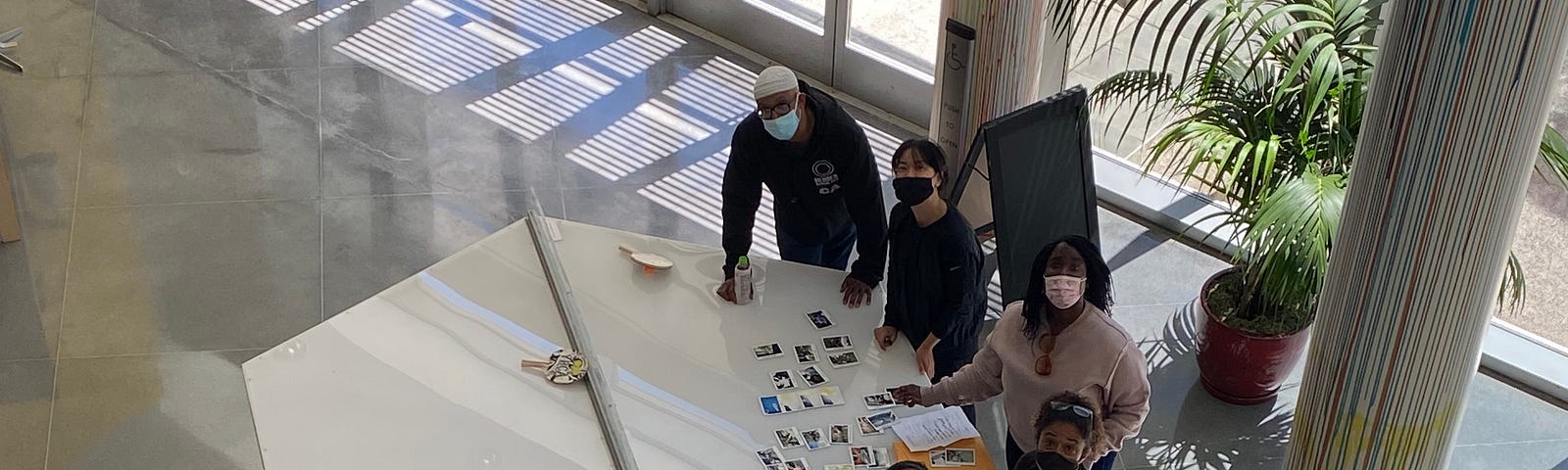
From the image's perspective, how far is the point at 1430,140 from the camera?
4004 mm

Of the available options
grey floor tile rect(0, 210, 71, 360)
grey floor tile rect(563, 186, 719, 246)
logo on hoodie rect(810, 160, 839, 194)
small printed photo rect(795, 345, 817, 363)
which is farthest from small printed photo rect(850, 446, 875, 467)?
grey floor tile rect(0, 210, 71, 360)

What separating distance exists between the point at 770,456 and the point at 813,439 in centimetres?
15

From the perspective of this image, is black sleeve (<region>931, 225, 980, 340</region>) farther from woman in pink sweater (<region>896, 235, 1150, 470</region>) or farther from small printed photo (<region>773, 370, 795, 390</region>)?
small printed photo (<region>773, 370, 795, 390</region>)

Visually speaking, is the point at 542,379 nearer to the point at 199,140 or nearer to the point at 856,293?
the point at 856,293

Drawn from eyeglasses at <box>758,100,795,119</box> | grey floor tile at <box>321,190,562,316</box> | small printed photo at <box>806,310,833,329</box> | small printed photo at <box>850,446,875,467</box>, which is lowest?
grey floor tile at <box>321,190,562,316</box>

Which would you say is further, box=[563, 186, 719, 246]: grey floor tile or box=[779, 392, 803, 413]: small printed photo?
box=[563, 186, 719, 246]: grey floor tile

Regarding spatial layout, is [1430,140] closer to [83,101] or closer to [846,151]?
[846,151]

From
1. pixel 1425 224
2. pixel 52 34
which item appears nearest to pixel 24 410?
pixel 52 34

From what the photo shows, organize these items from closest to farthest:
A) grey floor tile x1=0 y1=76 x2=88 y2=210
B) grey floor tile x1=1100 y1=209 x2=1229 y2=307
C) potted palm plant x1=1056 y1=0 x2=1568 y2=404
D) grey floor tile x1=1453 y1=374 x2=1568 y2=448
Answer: potted palm plant x1=1056 y1=0 x2=1568 y2=404
grey floor tile x1=1453 y1=374 x2=1568 y2=448
grey floor tile x1=1100 y1=209 x2=1229 y2=307
grey floor tile x1=0 y1=76 x2=88 y2=210

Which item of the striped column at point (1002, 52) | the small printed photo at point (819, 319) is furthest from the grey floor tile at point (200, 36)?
the small printed photo at point (819, 319)

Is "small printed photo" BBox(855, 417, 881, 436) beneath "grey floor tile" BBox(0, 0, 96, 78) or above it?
above

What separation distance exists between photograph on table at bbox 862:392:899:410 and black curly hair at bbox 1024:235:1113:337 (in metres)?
0.56

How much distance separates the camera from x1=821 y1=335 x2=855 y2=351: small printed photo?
4.90 meters

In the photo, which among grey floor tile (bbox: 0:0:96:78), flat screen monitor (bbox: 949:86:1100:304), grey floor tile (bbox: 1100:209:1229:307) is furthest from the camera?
grey floor tile (bbox: 0:0:96:78)
